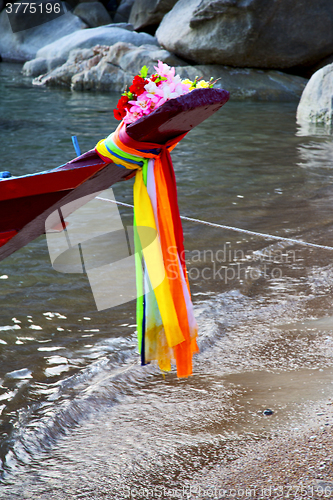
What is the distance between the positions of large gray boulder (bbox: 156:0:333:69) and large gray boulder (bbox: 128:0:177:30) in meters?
3.33

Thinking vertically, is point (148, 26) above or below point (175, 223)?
above

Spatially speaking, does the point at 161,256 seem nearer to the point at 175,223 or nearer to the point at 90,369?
the point at 175,223

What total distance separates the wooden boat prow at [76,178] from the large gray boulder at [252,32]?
13032mm

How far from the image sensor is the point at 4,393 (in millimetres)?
2805

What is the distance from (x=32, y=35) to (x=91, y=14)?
2809mm

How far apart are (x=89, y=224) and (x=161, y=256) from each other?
3079 millimetres

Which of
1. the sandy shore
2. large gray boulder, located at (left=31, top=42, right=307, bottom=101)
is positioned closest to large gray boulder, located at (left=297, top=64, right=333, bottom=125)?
large gray boulder, located at (left=31, top=42, right=307, bottom=101)

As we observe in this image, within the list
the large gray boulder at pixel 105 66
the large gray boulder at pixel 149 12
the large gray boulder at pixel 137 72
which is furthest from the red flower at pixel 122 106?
the large gray boulder at pixel 149 12

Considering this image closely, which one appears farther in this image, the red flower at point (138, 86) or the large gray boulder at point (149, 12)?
the large gray boulder at point (149, 12)

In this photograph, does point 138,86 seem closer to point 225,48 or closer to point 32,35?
point 225,48

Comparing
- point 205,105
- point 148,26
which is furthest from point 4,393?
point 148,26

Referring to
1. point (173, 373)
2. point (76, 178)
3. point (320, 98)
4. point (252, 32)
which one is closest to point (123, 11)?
point (252, 32)

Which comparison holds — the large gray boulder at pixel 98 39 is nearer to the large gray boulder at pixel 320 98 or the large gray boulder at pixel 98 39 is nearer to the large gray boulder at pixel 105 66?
the large gray boulder at pixel 105 66

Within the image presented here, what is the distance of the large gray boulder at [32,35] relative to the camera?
21688 millimetres
